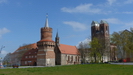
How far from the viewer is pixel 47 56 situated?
60.3 metres

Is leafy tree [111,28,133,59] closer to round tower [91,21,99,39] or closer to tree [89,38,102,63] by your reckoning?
tree [89,38,102,63]

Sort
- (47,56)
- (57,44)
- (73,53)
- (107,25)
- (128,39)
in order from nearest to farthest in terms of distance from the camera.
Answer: (128,39) → (47,56) → (57,44) → (73,53) → (107,25)

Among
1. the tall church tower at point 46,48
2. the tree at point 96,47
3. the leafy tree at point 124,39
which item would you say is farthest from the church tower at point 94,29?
the tall church tower at point 46,48

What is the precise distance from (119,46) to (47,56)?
2666cm

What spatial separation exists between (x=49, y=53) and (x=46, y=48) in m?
2.22

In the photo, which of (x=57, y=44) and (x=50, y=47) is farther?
(x=57, y=44)

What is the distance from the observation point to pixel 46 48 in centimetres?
6038

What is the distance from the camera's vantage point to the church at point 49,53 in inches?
2378

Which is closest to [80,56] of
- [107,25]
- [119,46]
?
[119,46]

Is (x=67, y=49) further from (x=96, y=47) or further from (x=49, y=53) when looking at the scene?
(x=96, y=47)


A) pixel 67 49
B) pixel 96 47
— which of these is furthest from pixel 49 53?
pixel 67 49

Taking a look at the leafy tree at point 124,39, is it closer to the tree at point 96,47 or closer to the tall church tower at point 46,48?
the tree at point 96,47

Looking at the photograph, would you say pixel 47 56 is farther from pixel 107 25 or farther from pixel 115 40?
pixel 107 25

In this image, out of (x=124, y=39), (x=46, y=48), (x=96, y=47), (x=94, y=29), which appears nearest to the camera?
(x=124, y=39)
